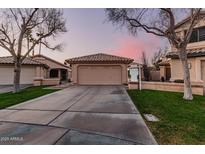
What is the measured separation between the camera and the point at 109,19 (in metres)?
10.6

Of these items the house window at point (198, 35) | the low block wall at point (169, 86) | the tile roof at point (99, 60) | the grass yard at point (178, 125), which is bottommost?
the grass yard at point (178, 125)

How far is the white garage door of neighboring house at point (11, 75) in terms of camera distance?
19750 millimetres

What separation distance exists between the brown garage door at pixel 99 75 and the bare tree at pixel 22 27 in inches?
200

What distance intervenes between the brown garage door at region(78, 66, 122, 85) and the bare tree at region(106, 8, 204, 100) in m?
8.13

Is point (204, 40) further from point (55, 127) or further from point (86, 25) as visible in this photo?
point (55, 127)

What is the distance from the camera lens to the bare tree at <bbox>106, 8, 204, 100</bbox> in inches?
358

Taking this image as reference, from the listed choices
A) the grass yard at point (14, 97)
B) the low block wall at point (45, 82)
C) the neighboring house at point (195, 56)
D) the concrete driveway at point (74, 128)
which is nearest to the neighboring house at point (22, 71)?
the low block wall at point (45, 82)

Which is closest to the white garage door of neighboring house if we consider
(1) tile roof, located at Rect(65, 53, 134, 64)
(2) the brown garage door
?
(1) tile roof, located at Rect(65, 53, 134, 64)

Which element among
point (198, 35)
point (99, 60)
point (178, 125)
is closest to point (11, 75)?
point (99, 60)

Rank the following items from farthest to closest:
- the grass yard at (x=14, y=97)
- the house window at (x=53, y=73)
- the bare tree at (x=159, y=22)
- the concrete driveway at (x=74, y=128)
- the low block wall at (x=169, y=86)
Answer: the house window at (x=53, y=73)
the low block wall at (x=169, y=86)
the bare tree at (x=159, y=22)
the grass yard at (x=14, y=97)
the concrete driveway at (x=74, y=128)

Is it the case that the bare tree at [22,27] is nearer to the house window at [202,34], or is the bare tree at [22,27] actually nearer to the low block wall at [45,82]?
the low block wall at [45,82]

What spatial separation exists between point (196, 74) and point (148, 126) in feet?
32.0

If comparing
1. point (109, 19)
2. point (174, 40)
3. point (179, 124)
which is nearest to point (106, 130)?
point (179, 124)

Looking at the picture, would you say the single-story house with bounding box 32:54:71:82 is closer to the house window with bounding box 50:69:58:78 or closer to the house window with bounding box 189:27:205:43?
the house window with bounding box 50:69:58:78
